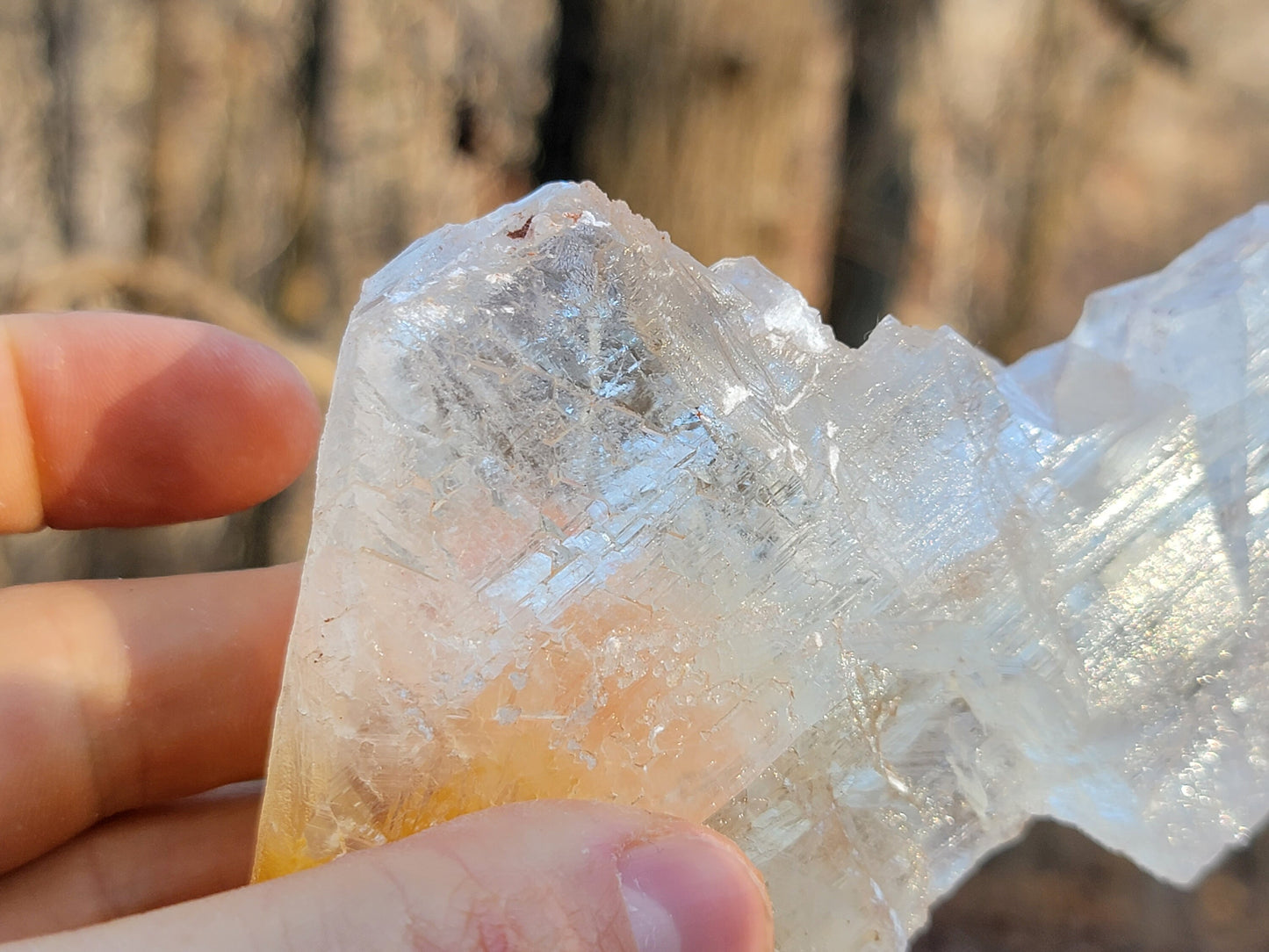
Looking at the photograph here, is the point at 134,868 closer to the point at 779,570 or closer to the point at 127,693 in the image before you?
the point at 127,693

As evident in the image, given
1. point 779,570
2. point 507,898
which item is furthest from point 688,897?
point 779,570

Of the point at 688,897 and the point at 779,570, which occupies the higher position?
the point at 779,570

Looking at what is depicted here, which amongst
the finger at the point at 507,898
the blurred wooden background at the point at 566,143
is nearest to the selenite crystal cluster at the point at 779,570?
the finger at the point at 507,898

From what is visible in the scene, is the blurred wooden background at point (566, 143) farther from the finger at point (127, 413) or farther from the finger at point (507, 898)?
the finger at point (507, 898)

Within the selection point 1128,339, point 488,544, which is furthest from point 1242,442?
point 488,544

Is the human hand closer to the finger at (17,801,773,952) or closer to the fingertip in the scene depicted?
the finger at (17,801,773,952)

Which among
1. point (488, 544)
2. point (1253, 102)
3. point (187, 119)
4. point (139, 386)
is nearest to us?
point (488, 544)

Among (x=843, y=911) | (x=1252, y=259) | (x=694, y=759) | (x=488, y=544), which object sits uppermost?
(x=1252, y=259)

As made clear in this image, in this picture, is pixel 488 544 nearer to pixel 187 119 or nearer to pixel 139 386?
pixel 139 386
